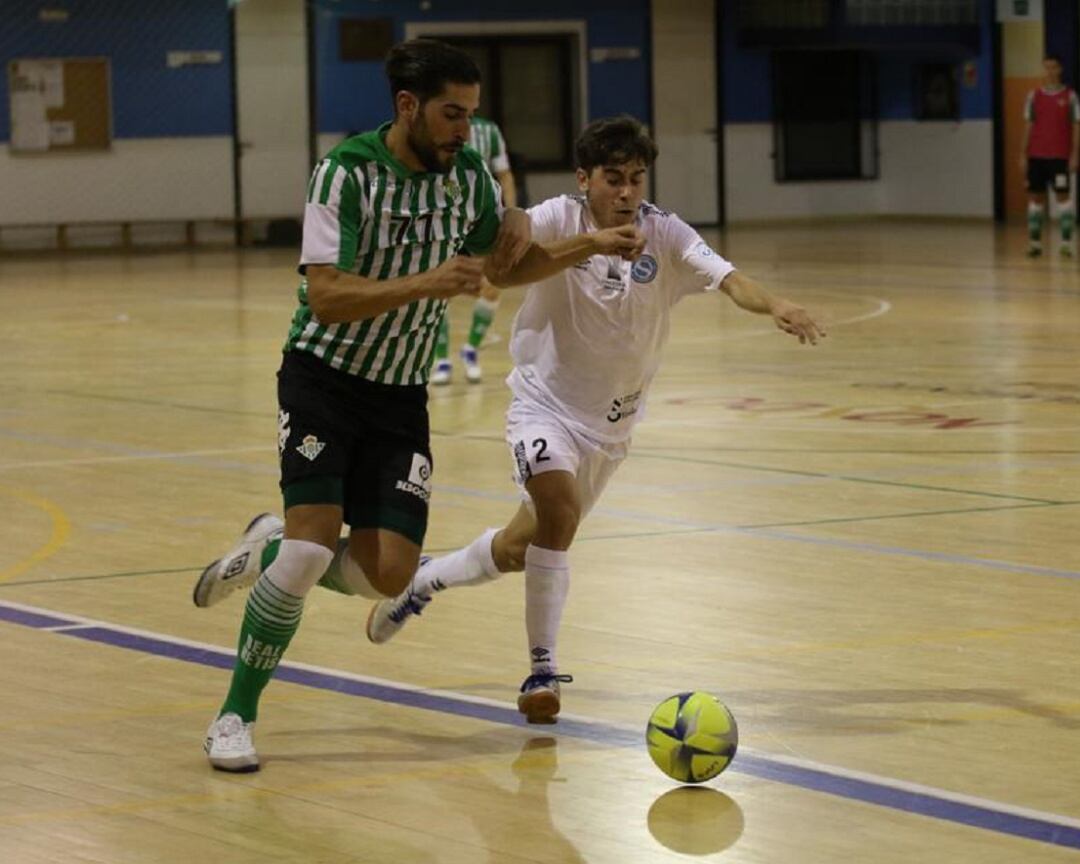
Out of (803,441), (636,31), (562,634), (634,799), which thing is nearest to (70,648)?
(562,634)

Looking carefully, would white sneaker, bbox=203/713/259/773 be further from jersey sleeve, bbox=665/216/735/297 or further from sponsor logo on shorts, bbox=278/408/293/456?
jersey sleeve, bbox=665/216/735/297

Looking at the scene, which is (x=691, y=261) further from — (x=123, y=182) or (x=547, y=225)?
(x=123, y=182)

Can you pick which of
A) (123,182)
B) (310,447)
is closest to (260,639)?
(310,447)

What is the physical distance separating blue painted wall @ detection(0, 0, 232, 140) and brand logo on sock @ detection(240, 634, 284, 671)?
26.9 metres

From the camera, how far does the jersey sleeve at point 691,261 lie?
277 inches

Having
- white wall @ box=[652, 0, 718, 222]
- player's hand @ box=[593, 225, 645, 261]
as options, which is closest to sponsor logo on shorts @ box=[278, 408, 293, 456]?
player's hand @ box=[593, 225, 645, 261]

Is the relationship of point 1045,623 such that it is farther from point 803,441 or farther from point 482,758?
point 803,441

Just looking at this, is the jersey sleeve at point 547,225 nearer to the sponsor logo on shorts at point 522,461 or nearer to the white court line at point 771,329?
the sponsor logo on shorts at point 522,461

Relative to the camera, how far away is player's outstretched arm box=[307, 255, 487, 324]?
582 centimetres

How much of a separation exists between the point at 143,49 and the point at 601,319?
2672 cm

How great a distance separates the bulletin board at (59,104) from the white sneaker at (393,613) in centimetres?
2582

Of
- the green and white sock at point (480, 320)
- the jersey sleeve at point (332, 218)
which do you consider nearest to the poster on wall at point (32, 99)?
the green and white sock at point (480, 320)

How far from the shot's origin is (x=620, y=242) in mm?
6398

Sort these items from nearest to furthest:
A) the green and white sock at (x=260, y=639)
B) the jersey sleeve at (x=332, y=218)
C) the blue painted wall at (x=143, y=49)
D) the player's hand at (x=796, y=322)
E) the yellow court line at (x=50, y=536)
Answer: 1. the jersey sleeve at (x=332, y=218)
2. the green and white sock at (x=260, y=639)
3. the player's hand at (x=796, y=322)
4. the yellow court line at (x=50, y=536)
5. the blue painted wall at (x=143, y=49)
